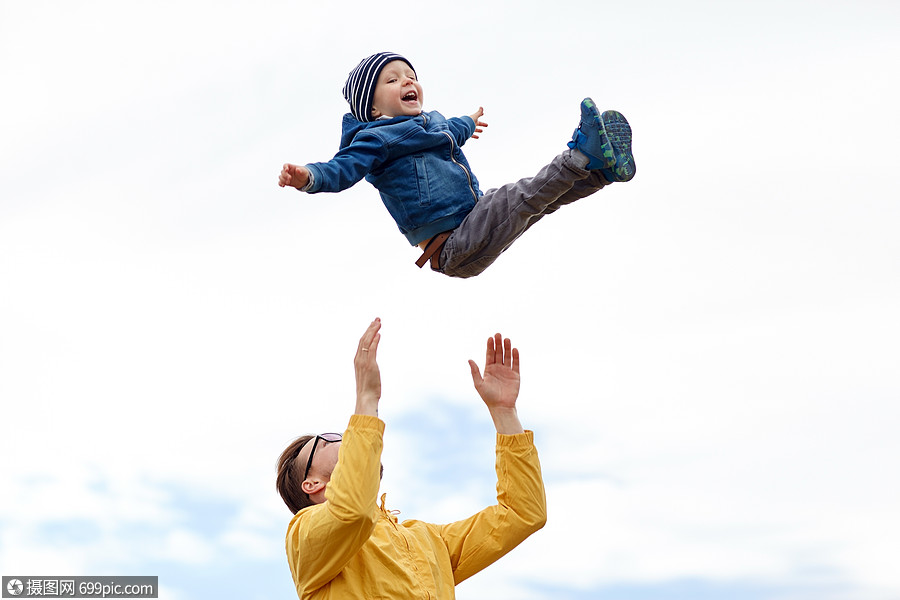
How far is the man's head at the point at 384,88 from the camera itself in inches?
262

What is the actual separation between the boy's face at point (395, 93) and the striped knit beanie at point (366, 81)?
0.03 meters

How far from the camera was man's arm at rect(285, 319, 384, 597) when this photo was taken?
5.39 meters

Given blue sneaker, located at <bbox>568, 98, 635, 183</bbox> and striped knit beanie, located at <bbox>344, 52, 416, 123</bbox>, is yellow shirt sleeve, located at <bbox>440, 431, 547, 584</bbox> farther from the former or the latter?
striped knit beanie, located at <bbox>344, 52, 416, 123</bbox>

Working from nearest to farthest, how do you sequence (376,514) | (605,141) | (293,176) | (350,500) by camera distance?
(350,500)
(376,514)
(293,176)
(605,141)

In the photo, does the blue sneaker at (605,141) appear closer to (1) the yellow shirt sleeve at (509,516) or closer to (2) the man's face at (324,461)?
(1) the yellow shirt sleeve at (509,516)

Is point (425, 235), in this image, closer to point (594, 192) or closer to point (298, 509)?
point (594, 192)

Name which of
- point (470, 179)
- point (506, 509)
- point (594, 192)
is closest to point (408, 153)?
point (470, 179)

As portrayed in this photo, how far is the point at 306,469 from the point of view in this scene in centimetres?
619

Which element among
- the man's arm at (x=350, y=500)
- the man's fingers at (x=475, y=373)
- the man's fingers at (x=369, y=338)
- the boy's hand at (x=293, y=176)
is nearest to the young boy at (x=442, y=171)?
the boy's hand at (x=293, y=176)

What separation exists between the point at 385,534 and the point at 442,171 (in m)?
2.11

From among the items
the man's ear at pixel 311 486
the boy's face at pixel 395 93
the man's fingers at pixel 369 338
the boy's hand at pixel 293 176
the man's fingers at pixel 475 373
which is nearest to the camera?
the man's fingers at pixel 369 338

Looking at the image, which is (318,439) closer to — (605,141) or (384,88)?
(384,88)

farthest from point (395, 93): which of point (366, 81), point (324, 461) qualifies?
point (324, 461)

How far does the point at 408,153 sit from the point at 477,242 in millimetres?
644
